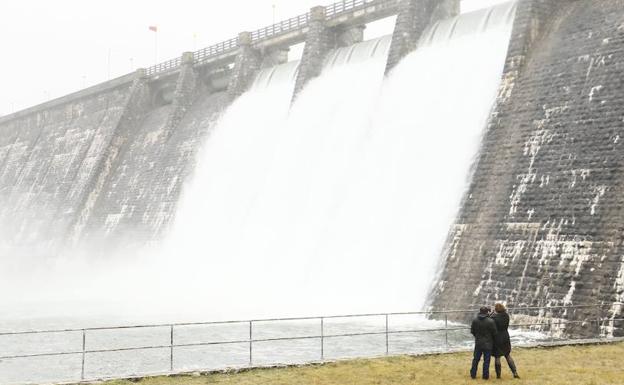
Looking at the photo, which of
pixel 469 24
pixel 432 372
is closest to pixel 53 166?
pixel 469 24

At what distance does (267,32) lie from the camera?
48219mm

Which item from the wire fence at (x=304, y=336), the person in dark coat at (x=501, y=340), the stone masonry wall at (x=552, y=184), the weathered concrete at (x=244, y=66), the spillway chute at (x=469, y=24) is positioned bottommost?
the wire fence at (x=304, y=336)

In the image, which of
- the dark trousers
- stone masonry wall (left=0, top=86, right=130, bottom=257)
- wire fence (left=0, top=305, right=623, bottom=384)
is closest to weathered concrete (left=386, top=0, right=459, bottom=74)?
wire fence (left=0, top=305, right=623, bottom=384)

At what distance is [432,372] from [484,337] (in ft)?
3.96

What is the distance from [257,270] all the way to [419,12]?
47.1 ft

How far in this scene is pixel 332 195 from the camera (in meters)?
31.6

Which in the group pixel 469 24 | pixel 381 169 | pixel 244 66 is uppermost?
pixel 244 66

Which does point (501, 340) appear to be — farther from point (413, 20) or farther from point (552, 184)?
point (413, 20)

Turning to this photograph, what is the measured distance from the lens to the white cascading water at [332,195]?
25828mm

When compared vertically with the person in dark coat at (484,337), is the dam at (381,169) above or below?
above

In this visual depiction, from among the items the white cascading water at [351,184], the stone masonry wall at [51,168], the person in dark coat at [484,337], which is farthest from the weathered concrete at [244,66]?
the person in dark coat at [484,337]

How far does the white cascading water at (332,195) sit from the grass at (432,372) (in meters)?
8.58

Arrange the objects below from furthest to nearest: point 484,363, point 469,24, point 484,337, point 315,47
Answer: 1. point 315,47
2. point 469,24
3. point 484,337
4. point 484,363

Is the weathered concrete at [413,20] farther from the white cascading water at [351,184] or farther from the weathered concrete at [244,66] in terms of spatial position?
the weathered concrete at [244,66]
